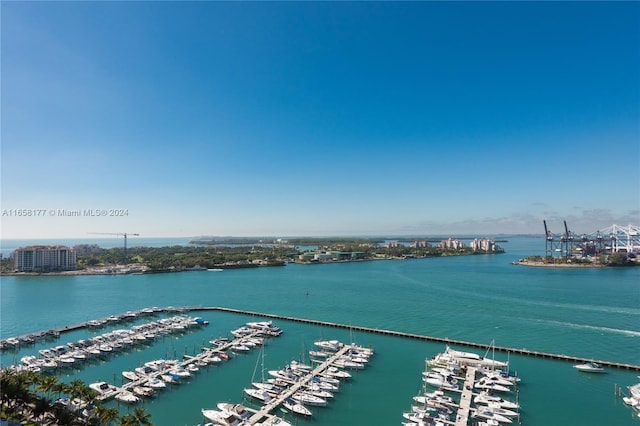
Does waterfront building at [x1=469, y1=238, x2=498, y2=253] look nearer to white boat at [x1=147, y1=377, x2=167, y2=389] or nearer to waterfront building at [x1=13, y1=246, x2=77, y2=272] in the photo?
waterfront building at [x1=13, y1=246, x2=77, y2=272]

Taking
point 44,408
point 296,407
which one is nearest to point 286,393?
point 296,407

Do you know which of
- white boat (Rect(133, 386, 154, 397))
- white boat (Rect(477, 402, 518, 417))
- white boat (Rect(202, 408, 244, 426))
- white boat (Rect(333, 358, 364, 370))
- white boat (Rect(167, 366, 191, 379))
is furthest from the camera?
white boat (Rect(333, 358, 364, 370))

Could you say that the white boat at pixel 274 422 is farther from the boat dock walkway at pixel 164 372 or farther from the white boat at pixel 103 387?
the white boat at pixel 103 387

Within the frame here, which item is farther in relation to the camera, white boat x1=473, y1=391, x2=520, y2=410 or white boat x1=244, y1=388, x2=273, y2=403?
white boat x1=244, y1=388, x2=273, y2=403

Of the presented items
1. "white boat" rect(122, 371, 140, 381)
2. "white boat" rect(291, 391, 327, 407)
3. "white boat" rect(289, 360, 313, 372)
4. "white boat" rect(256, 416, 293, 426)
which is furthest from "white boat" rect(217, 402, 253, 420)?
"white boat" rect(122, 371, 140, 381)

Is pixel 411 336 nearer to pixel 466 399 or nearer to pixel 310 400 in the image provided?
pixel 466 399

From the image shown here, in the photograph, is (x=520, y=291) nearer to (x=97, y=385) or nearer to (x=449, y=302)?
(x=449, y=302)

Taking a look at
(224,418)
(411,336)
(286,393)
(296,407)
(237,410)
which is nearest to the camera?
(224,418)
